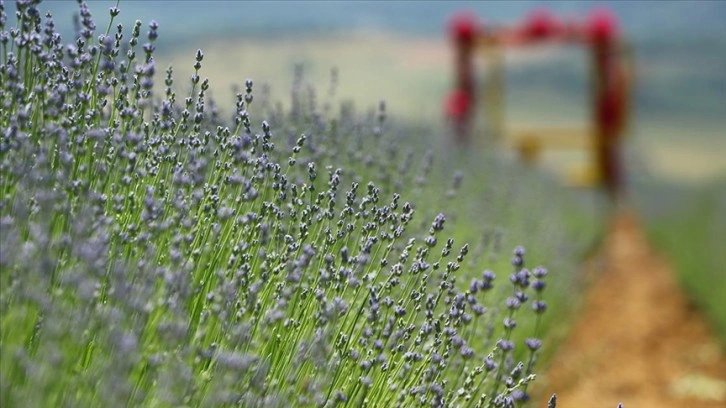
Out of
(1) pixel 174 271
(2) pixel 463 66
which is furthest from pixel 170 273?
(2) pixel 463 66

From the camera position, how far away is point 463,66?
12727 millimetres

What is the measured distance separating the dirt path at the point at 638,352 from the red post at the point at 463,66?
4.30 meters

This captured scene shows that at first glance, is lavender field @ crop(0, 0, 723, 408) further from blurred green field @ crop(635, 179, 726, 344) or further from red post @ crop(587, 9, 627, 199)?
red post @ crop(587, 9, 627, 199)

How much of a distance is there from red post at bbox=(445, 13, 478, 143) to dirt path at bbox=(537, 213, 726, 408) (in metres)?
4.30

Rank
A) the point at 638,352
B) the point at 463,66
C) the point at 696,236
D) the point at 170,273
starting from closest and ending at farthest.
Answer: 1. the point at 170,273
2. the point at 638,352
3. the point at 696,236
4. the point at 463,66

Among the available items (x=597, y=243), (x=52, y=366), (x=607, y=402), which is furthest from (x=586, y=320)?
(x=52, y=366)

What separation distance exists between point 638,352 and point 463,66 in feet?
24.2

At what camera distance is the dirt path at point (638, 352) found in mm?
4672

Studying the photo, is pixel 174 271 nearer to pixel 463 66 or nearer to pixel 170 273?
pixel 170 273

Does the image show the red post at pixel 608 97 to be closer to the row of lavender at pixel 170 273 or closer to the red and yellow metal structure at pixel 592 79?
the red and yellow metal structure at pixel 592 79

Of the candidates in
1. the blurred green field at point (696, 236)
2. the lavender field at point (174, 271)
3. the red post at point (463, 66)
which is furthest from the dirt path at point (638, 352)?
the red post at point (463, 66)

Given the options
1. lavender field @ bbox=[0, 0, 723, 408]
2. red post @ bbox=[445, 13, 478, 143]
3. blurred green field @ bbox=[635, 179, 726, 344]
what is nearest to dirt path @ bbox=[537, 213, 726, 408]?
blurred green field @ bbox=[635, 179, 726, 344]

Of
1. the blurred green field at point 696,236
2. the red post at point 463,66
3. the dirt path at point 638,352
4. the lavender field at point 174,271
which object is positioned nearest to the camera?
the lavender field at point 174,271

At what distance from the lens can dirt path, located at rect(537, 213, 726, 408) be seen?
184 inches
